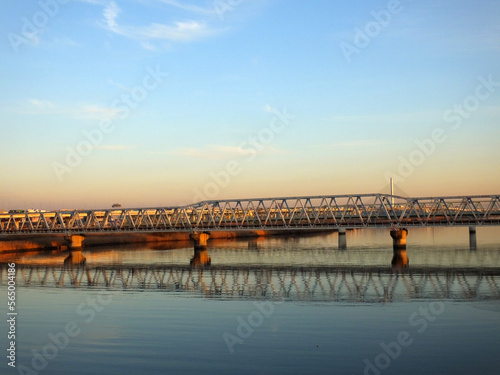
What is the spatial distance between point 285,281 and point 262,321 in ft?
69.2

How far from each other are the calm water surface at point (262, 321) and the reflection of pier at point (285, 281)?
0.37 ft

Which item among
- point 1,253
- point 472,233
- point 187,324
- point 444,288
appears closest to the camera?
point 187,324

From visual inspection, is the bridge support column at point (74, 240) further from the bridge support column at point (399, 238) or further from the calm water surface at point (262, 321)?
the bridge support column at point (399, 238)

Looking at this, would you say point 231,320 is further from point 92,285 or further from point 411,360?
point 92,285

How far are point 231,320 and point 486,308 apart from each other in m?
17.4

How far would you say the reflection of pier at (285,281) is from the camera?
164 feet

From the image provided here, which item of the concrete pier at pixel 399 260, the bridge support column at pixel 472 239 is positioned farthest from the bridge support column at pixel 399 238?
the bridge support column at pixel 472 239

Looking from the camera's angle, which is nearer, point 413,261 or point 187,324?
point 187,324

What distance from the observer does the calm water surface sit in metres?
28.2

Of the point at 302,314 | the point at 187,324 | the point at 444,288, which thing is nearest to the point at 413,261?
the point at 444,288

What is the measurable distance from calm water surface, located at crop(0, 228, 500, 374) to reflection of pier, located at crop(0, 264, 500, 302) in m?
0.11

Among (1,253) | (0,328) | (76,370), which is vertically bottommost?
(76,370)

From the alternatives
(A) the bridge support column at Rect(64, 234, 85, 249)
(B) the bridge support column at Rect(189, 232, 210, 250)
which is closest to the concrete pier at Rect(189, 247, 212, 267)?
(B) the bridge support column at Rect(189, 232, 210, 250)

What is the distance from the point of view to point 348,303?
4534cm
